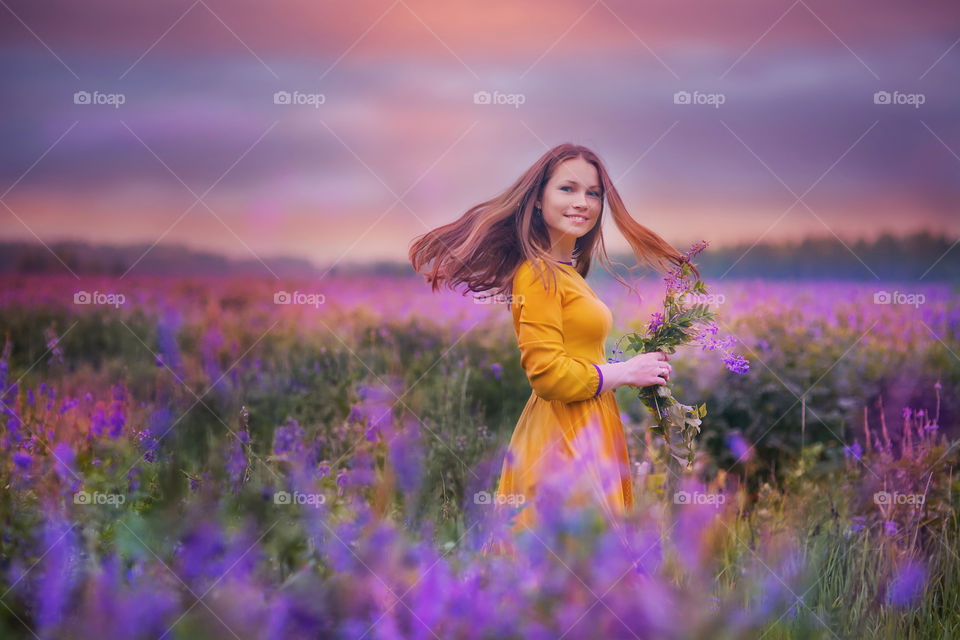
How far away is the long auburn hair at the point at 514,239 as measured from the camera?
2822 millimetres

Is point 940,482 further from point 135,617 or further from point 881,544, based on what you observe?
point 135,617

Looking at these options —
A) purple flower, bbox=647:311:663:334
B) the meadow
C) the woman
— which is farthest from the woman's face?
the meadow

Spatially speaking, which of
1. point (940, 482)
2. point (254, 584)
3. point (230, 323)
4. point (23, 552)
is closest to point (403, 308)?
point (230, 323)

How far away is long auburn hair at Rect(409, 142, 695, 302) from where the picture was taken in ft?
9.26

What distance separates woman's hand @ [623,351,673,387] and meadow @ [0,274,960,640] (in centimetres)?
38

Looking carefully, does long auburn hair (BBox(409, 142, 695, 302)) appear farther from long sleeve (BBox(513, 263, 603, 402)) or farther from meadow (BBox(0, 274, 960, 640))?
meadow (BBox(0, 274, 960, 640))

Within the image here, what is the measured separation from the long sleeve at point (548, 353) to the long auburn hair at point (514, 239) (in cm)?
Result: 13

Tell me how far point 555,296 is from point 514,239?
0.39 m

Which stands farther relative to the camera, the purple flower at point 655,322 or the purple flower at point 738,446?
the purple flower at point 738,446

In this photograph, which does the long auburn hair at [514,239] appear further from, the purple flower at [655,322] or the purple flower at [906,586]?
the purple flower at [906,586]

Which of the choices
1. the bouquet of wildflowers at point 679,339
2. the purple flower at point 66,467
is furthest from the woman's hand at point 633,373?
the purple flower at point 66,467

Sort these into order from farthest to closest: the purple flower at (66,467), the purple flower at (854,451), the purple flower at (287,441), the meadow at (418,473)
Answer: the purple flower at (854,451), the purple flower at (287,441), the purple flower at (66,467), the meadow at (418,473)

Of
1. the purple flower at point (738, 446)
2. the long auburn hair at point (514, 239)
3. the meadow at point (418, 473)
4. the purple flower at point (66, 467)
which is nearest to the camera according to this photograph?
the meadow at point (418, 473)

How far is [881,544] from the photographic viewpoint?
3176 millimetres
